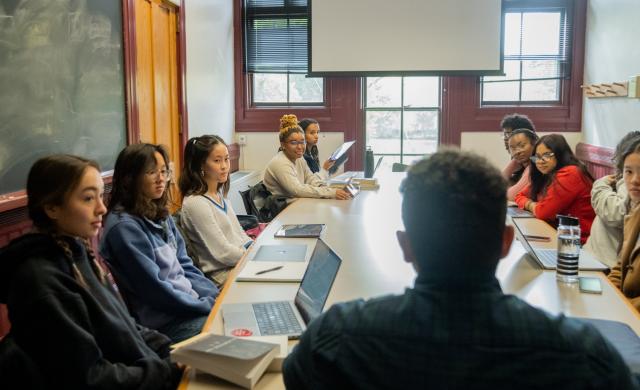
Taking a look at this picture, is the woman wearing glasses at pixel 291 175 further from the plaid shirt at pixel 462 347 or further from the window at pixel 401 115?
the plaid shirt at pixel 462 347

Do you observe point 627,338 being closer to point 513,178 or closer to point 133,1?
point 513,178

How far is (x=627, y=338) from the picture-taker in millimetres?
1428

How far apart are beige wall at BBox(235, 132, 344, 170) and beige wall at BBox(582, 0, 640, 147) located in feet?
7.84

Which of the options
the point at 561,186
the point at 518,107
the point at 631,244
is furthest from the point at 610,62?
the point at 631,244

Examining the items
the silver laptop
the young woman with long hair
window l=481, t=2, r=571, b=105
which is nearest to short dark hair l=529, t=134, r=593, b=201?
the young woman with long hair

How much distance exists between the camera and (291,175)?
3.93 metres

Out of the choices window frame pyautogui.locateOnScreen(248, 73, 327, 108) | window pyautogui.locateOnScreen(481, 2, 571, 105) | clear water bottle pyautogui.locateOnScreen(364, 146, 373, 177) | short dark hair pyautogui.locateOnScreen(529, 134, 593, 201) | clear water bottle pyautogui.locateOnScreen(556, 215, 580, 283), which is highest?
window pyautogui.locateOnScreen(481, 2, 571, 105)

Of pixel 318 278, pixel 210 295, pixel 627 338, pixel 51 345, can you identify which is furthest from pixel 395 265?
pixel 51 345

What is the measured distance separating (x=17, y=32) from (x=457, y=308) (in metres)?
2.40

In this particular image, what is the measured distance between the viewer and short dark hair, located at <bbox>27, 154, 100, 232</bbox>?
146 cm

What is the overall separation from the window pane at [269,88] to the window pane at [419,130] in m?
1.31

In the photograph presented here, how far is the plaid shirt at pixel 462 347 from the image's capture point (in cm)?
81

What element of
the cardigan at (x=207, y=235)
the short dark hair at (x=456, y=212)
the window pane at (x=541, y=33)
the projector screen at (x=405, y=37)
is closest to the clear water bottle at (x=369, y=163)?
the projector screen at (x=405, y=37)

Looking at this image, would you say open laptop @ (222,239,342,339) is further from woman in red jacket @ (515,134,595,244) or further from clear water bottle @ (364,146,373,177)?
clear water bottle @ (364,146,373,177)
